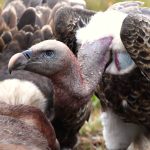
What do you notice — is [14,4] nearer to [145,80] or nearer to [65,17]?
[65,17]

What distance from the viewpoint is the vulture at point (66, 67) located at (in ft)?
14.3

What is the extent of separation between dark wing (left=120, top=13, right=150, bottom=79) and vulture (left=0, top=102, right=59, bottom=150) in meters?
0.73

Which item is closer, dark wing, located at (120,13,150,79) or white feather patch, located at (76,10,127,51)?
dark wing, located at (120,13,150,79)

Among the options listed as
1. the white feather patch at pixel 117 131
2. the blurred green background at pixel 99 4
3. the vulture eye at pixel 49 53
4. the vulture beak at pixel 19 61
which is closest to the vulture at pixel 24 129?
the vulture beak at pixel 19 61

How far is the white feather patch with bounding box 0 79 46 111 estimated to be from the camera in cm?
466

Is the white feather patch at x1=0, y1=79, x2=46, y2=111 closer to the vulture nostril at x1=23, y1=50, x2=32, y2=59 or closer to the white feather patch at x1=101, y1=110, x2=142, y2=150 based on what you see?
the vulture nostril at x1=23, y1=50, x2=32, y2=59

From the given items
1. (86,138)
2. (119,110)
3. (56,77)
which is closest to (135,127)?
(119,110)

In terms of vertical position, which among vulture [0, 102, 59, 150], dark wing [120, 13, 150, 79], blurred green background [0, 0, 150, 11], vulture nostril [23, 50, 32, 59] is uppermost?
vulture nostril [23, 50, 32, 59]

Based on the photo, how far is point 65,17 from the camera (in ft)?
17.6

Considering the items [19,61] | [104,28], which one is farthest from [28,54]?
[104,28]

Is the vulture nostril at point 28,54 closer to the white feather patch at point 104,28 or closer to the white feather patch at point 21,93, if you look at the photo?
the white feather patch at point 21,93

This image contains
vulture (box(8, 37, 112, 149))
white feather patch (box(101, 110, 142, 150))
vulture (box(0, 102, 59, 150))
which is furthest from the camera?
white feather patch (box(101, 110, 142, 150))

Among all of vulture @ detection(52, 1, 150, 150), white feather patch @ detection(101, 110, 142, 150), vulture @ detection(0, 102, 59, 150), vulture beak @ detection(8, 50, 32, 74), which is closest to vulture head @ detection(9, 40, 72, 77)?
vulture beak @ detection(8, 50, 32, 74)

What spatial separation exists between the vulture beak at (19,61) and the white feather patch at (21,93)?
41 centimetres
